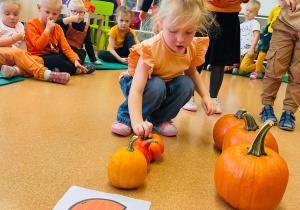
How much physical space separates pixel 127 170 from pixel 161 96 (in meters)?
0.44

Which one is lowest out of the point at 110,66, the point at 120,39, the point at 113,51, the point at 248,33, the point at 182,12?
the point at 110,66

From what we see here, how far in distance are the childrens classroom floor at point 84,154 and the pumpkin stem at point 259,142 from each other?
0.17 metres

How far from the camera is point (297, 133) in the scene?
4.80ft

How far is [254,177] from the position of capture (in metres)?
0.69

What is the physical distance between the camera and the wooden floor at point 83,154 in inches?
29.5

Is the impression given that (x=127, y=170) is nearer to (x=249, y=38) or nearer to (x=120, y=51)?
(x=120, y=51)

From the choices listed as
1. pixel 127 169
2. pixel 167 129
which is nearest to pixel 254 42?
pixel 167 129

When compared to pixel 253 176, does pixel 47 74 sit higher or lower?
lower

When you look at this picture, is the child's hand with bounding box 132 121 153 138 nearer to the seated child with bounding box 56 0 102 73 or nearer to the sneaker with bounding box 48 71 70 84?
the sneaker with bounding box 48 71 70 84

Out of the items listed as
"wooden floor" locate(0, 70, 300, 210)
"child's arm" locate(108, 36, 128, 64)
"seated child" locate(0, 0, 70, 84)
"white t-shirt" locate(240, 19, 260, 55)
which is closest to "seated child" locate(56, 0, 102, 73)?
"child's arm" locate(108, 36, 128, 64)

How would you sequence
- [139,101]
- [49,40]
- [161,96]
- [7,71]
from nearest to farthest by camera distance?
[139,101] < [161,96] < [7,71] < [49,40]

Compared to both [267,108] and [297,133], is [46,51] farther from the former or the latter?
[297,133]

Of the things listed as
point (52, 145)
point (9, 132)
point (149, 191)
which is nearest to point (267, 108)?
point (149, 191)

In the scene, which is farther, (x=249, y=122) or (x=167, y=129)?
(x=167, y=129)
